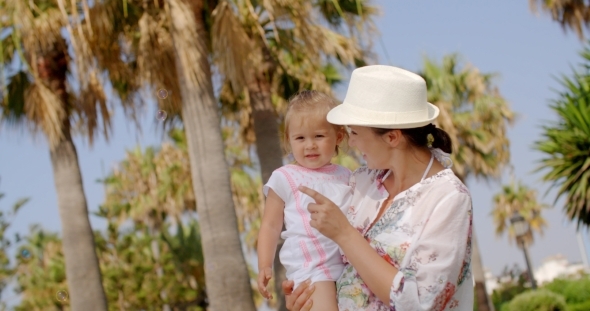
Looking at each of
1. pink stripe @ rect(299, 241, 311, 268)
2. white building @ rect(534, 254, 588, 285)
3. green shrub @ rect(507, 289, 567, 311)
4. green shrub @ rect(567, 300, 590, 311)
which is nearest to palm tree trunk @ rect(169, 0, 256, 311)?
pink stripe @ rect(299, 241, 311, 268)

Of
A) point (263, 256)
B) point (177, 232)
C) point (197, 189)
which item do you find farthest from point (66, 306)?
point (263, 256)

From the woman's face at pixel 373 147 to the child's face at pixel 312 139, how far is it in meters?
0.44

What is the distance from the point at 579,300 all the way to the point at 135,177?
16.6 metres

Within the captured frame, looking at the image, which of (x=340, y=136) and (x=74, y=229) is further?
(x=74, y=229)

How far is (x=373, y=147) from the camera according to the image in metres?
2.52

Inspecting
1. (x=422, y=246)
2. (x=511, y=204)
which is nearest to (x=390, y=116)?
(x=422, y=246)

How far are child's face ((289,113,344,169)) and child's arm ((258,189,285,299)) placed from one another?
19 cm

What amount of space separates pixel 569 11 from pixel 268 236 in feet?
55.8

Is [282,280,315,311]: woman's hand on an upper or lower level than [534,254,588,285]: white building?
upper

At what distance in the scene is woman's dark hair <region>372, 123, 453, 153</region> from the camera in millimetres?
2529

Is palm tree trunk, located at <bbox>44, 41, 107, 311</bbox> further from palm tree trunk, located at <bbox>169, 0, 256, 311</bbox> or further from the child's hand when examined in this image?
the child's hand

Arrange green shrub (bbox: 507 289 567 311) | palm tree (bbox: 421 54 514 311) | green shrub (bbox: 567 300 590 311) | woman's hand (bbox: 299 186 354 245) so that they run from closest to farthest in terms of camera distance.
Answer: woman's hand (bbox: 299 186 354 245)
green shrub (bbox: 567 300 590 311)
green shrub (bbox: 507 289 567 311)
palm tree (bbox: 421 54 514 311)

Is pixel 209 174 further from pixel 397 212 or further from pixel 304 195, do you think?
pixel 397 212

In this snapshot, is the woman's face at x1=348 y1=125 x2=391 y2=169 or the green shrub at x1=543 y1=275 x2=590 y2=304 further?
the green shrub at x1=543 y1=275 x2=590 y2=304
